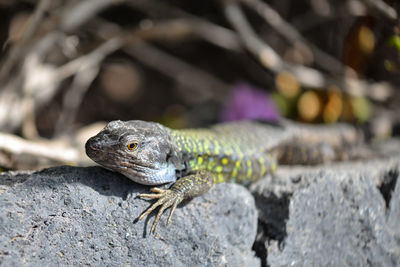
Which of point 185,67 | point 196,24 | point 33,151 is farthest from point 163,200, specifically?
point 185,67

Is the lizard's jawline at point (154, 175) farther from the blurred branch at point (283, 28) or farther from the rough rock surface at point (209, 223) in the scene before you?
the blurred branch at point (283, 28)

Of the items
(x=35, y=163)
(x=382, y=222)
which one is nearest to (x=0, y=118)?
(x=35, y=163)

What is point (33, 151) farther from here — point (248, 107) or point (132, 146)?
point (248, 107)

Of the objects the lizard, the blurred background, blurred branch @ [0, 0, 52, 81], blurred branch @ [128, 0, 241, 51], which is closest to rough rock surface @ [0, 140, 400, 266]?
the lizard

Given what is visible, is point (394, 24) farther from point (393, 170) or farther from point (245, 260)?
point (245, 260)

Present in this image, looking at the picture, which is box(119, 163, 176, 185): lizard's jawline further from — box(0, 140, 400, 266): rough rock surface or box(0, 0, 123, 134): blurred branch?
box(0, 0, 123, 134): blurred branch

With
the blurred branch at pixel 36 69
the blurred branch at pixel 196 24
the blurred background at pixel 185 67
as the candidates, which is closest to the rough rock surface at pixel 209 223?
the blurred background at pixel 185 67
